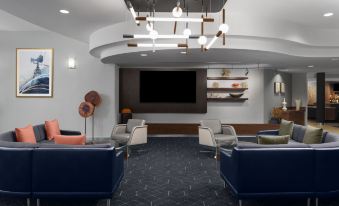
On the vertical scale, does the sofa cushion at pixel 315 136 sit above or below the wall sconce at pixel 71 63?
below

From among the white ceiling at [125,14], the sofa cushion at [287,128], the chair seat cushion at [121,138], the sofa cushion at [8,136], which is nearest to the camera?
the sofa cushion at [8,136]

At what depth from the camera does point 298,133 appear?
220 inches

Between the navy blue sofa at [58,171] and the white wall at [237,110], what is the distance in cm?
671

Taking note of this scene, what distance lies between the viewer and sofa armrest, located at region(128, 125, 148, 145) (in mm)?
6234

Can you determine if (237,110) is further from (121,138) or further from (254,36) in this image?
(121,138)

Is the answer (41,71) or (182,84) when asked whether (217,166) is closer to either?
(182,84)

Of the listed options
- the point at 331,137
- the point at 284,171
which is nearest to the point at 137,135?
the point at 284,171

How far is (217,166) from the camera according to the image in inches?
211

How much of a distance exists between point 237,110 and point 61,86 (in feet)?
20.8

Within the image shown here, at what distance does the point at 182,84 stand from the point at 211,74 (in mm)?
1196

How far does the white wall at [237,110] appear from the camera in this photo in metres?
9.91

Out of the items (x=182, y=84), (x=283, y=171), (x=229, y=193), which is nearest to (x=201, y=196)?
(x=229, y=193)

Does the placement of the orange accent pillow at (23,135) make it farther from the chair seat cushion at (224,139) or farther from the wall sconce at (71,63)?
the chair seat cushion at (224,139)

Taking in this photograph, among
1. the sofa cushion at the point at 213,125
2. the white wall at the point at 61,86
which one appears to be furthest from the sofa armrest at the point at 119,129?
the sofa cushion at the point at 213,125
